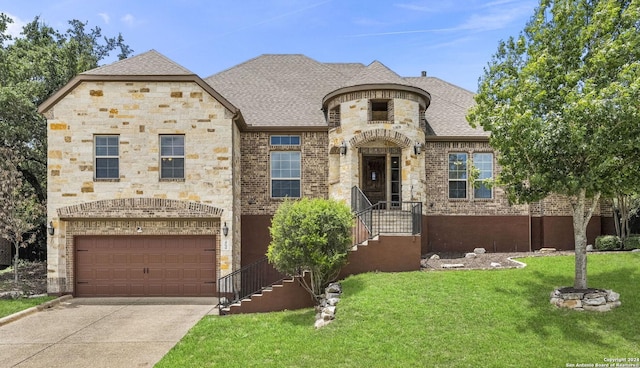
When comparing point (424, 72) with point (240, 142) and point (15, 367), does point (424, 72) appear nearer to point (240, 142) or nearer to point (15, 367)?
point (240, 142)

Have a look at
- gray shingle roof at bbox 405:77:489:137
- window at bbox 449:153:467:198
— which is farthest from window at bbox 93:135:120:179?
window at bbox 449:153:467:198

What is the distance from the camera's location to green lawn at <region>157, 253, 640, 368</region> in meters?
6.74

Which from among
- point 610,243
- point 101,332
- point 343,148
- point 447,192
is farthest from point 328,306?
point 610,243

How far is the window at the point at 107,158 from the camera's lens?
1279cm

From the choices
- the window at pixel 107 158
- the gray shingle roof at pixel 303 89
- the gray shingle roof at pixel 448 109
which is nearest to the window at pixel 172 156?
the window at pixel 107 158

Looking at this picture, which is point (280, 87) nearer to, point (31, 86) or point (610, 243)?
point (31, 86)

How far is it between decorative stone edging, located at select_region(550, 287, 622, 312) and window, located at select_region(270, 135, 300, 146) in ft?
32.5

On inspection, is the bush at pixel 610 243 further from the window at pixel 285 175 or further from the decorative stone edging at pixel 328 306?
the window at pixel 285 175

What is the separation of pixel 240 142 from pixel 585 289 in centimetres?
1168

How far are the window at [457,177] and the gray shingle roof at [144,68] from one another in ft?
34.1

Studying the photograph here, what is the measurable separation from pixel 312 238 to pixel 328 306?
5.59ft

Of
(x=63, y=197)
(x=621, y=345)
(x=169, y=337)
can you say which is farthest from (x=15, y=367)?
(x=621, y=345)

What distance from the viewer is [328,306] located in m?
9.21

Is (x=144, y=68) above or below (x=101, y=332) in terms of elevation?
above
